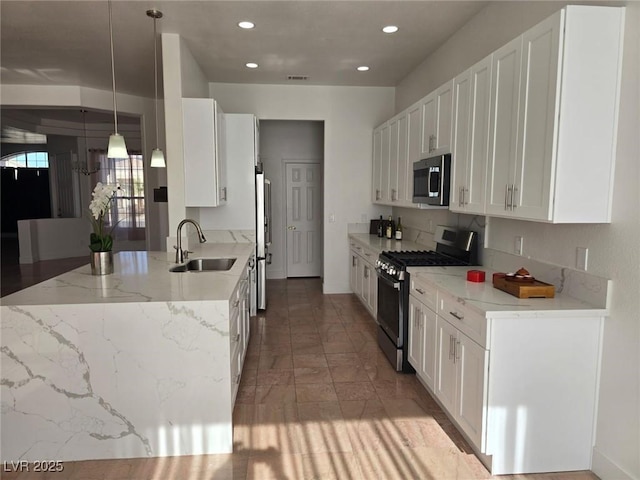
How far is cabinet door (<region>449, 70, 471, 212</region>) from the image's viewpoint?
118 inches

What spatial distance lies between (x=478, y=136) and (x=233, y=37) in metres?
2.61

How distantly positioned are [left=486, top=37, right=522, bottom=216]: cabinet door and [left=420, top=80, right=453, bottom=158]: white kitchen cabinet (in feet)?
2.28

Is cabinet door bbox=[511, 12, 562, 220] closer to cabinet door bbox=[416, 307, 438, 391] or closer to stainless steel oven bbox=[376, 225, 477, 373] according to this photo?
cabinet door bbox=[416, 307, 438, 391]

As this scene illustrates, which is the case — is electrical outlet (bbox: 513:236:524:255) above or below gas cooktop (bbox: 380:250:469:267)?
above

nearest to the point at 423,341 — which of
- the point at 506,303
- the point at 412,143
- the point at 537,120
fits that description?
the point at 506,303

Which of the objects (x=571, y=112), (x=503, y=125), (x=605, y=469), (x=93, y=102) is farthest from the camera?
(x=93, y=102)

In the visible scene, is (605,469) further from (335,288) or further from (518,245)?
(335,288)

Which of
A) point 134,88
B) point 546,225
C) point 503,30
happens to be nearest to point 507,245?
point 546,225

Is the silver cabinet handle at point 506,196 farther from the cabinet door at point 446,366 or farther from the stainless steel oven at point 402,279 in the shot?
the stainless steel oven at point 402,279

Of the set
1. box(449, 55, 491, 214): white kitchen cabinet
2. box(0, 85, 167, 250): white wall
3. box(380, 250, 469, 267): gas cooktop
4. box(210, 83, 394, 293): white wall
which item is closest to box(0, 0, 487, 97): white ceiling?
box(0, 85, 167, 250): white wall

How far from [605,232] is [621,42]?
3.08 ft

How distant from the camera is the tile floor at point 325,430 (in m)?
2.28

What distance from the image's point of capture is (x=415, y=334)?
10.6 feet

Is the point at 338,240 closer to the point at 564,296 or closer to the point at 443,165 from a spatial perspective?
the point at 443,165
